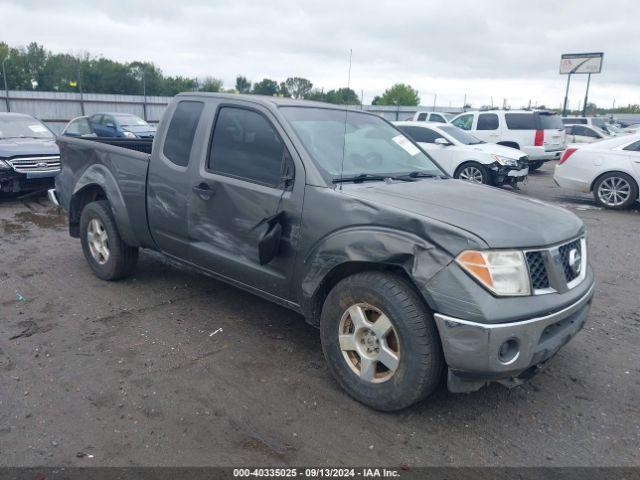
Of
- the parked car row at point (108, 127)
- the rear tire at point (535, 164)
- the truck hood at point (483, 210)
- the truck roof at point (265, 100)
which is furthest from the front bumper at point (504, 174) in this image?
the parked car row at point (108, 127)

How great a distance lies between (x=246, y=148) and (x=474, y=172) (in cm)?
897

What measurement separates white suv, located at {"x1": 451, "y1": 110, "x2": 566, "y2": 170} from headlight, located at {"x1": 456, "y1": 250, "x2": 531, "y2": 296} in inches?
544

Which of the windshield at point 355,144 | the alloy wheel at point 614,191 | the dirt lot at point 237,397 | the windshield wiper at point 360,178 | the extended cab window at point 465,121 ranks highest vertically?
the extended cab window at point 465,121

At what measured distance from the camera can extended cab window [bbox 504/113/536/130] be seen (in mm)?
15406

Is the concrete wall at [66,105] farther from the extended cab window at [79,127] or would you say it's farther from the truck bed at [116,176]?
the truck bed at [116,176]

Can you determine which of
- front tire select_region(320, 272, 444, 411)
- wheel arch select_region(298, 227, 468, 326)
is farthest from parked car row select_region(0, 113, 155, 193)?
front tire select_region(320, 272, 444, 411)

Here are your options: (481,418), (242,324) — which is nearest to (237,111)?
(242,324)

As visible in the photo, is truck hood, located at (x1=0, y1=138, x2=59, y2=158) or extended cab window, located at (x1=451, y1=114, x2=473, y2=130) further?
extended cab window, located at (x1=451, y1=114, x2=473, y2=130)

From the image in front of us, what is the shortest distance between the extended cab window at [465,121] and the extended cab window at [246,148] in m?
13.9

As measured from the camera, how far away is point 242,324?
443 centimetres

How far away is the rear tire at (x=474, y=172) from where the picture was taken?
38.5 ft

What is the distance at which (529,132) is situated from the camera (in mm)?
15398

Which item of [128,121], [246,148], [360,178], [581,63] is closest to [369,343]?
[360,178]

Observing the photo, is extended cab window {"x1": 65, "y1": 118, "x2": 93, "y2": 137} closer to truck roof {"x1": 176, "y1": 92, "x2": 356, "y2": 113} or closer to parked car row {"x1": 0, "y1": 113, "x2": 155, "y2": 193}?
parked car row {"x1": 0, "y1": 113, "x2": 155, "y2": 193}
